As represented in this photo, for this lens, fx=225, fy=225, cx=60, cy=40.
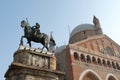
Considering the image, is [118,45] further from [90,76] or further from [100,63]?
[90,76]

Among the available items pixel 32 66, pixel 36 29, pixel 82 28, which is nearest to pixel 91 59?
pixel 82 28

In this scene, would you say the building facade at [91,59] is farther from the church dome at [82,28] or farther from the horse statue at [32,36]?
the horse statue at [32,36]

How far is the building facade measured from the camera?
917 inches

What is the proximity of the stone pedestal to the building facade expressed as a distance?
10574 millimetres

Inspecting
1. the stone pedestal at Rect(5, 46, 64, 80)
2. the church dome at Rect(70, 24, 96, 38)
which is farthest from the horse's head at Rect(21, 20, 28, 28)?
the church dome at Rect(70, 24, 96, 38)

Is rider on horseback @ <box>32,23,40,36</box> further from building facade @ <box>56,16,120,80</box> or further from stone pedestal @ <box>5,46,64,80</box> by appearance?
building facade @ <box>56,16,120,80</box>

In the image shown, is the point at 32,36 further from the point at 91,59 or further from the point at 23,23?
the point at 91,59

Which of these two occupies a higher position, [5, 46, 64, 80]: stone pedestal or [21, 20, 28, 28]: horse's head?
[21, 20, 28, 28]: horse's head

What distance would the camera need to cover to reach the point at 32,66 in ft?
36.9

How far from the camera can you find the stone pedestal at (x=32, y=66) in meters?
10.9

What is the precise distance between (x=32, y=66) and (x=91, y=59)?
14615mm

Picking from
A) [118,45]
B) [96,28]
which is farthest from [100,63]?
[96,28]

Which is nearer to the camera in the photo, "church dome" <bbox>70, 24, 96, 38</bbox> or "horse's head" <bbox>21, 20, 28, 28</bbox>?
"horse's head" <bbox>21, 20, 28, 28</bbox>

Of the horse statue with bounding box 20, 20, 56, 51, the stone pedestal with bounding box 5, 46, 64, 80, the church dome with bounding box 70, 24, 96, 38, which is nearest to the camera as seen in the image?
the stone pedestal with bounding box 5, 46, 64, 80
